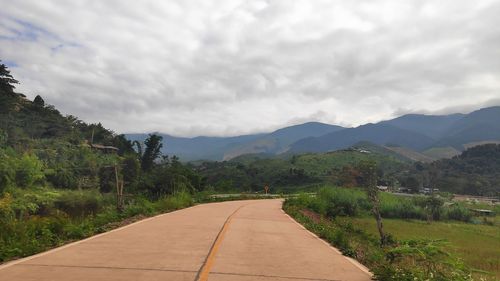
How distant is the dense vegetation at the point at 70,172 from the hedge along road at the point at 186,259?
305cm

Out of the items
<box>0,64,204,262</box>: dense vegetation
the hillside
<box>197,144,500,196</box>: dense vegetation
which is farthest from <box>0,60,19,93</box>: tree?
the hillside

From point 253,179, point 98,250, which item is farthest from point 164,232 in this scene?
point 253,179

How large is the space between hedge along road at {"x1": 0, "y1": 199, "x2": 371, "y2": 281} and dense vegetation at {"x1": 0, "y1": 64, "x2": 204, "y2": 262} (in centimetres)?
305

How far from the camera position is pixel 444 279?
23.7 feet

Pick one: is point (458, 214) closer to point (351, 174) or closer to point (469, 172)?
point (351, 174)

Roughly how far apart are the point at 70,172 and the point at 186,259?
2211 inches

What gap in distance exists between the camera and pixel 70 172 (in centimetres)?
6075

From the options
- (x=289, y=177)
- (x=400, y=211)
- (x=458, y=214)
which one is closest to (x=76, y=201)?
(x=400, y=211)

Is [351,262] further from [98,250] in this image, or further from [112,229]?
[112,229]

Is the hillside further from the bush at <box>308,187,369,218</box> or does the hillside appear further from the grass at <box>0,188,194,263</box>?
the grass at <box>0,188,194,263</box>

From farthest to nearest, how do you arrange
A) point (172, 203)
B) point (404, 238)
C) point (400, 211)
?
1. point (400, 211)
2. point (172, 203)
3. point (404, 238)

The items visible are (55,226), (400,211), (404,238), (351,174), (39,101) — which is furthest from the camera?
(39,101)

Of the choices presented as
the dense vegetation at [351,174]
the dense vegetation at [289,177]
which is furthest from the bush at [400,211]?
the dense vegetation at [289,177]

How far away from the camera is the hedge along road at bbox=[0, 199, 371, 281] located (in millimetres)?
7715
